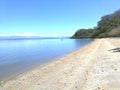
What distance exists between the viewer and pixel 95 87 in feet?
28.6

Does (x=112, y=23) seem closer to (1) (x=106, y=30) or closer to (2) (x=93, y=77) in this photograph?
(1) (x=106, y=30)

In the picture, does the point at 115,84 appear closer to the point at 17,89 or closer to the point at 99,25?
the point at 17,89

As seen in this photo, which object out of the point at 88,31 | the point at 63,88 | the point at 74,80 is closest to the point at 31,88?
the point at 63,88

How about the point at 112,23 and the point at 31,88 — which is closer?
the point at 31,88

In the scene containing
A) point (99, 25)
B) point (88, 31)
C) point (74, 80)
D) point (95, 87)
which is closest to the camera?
point (95, 87)

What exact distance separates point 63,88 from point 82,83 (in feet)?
3.39

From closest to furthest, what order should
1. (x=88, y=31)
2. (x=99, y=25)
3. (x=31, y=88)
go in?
(x=31, y=88), (x=99, y=25), (x=88, y=31)

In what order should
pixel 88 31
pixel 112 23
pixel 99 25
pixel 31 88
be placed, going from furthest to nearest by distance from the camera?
1. pixel 88 31
2. pixel 99 25
3. pixel 112 23
4. pixel 31 88

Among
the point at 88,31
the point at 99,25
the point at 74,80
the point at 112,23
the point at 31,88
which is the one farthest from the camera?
the point at 88,31

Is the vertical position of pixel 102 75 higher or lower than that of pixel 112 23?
lower

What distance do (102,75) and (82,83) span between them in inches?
70.9

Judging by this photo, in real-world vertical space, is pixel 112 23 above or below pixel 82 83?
above

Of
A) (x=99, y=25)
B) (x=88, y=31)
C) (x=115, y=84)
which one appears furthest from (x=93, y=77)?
(x=88, y=31)

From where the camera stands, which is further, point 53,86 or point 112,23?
point 112,23
